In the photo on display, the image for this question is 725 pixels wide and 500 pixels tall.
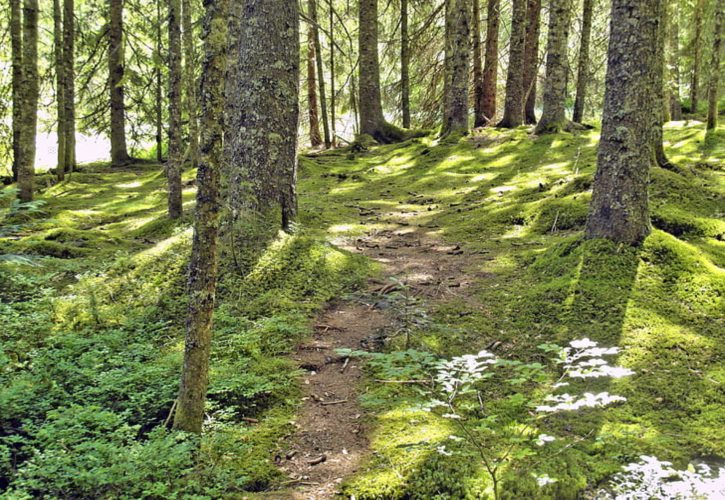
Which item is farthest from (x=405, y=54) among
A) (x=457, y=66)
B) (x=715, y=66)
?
(x=715, y=66)

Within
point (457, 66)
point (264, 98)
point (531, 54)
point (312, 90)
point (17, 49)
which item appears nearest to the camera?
point (264, 98)

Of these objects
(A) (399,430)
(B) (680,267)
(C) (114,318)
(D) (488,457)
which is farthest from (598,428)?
(C) (114,318)

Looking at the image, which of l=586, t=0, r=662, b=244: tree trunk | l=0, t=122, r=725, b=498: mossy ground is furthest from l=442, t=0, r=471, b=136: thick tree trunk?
l=586, t=0, r=662, b=244: tree trunk

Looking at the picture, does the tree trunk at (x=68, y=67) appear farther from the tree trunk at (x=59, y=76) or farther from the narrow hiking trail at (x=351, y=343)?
the narrow hiking trail at (x=351, y=343)

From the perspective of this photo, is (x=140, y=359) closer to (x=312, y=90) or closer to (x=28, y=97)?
(x=28, y=97)

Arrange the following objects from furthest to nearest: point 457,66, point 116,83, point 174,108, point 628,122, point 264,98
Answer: point 116,83 → point 457,66 → point 174,108 → point 264,98 → point 628,122

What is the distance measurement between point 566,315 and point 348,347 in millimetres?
2166

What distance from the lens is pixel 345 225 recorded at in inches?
342

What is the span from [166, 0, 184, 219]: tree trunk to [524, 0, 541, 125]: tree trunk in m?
11.2

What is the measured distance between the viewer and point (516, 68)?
46.5 feet

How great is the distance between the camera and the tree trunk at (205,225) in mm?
3061

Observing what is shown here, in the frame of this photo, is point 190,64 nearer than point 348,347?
No

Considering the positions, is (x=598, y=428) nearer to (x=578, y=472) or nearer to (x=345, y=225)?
(x=578, y=472)

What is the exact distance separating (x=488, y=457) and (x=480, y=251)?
4.30 m
